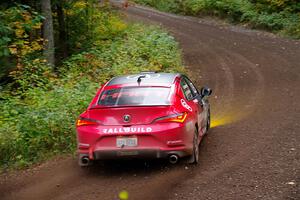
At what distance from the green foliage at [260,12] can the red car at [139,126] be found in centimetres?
1883

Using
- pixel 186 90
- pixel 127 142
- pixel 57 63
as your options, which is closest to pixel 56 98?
pixel 186 90

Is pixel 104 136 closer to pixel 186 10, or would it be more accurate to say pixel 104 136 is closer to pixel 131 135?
pixel 131 135

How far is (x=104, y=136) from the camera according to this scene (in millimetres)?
7727

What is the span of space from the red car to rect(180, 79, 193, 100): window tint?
0.41 meters

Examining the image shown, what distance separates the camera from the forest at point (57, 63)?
32.6 ft

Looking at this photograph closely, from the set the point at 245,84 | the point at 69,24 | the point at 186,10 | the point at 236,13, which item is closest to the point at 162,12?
the point at 186,10

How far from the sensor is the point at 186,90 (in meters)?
9.26

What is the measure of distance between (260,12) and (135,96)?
75.6ft

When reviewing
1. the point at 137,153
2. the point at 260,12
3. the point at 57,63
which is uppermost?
Result: the point at 137,153

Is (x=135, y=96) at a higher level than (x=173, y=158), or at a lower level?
higher

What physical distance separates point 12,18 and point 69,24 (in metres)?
8.71

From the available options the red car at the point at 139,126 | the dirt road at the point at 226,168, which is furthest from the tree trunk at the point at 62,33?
the red car at the point at 139,126

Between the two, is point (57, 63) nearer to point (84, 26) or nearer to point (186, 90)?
point (84, 26)

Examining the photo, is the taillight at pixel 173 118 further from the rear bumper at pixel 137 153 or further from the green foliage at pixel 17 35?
the green foliage at pixel 17 35
